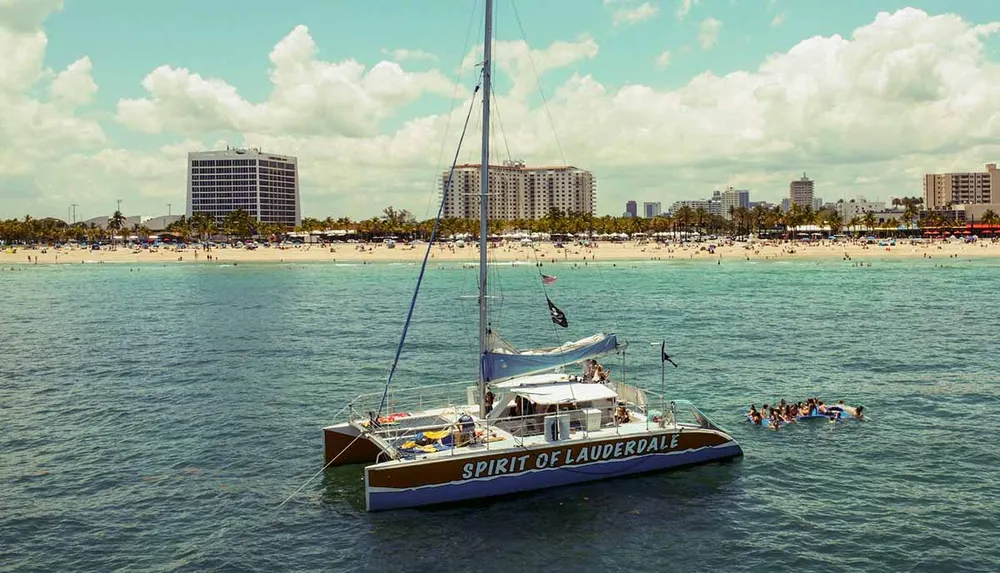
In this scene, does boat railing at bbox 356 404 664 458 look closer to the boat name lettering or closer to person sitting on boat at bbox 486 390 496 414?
the boat name lettering

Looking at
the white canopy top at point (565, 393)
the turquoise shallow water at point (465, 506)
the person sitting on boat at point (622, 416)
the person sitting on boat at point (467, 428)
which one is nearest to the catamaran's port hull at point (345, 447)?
the turquoise shallow water at point (465, 506)

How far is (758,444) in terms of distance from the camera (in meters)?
31.6

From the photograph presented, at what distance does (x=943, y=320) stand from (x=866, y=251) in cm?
13016

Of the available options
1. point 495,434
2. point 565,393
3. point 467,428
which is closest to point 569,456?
point 495,434

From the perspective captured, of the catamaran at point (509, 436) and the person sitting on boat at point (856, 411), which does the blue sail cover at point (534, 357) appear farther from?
the person sitting on boat at point (856, 411)

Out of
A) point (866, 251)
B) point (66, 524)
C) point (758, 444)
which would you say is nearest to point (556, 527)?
point (758, 444)

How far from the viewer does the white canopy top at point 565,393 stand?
27094 millimetres

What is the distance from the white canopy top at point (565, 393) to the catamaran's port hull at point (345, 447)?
5679 millimetres

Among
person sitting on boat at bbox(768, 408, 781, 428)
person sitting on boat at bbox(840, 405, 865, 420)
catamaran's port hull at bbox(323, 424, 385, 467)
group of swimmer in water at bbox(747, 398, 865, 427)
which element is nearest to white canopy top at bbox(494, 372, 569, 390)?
catamaran's port hull at bbox(323, 424, 385, 467)

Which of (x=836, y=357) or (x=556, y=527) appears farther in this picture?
(x=836, y=357)

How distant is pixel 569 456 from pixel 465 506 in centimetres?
373

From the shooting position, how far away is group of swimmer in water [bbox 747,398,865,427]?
34406 millimetres

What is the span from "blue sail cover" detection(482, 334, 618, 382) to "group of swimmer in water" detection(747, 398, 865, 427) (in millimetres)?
8892

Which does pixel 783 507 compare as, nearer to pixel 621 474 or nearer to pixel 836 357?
pixel 621 474
